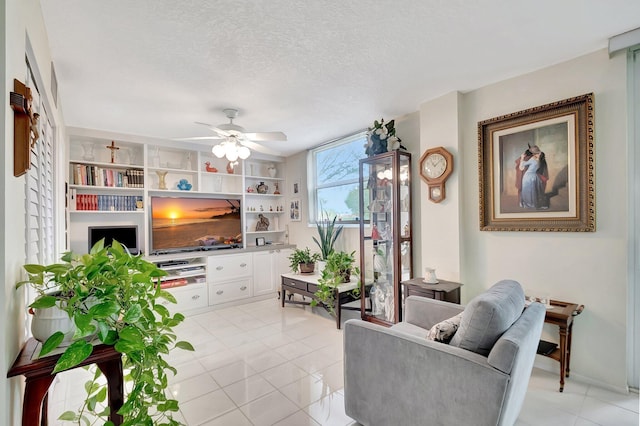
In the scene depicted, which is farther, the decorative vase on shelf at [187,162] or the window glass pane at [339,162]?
the decorative vase on shelf at [187,162]

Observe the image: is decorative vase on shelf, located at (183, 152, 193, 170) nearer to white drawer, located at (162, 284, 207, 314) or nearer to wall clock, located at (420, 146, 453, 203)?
white drawer, located at (162, 284, 207, 314)

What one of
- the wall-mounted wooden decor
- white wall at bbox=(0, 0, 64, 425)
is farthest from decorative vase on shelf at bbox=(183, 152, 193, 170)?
the wall-mounted wooden decor

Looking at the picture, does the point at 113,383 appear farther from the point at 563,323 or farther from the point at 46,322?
the point at 563,323

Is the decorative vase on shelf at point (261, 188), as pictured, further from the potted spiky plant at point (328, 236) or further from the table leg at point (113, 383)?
the table leg at point (113, 383)

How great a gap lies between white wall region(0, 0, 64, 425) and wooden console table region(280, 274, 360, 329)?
2750mm

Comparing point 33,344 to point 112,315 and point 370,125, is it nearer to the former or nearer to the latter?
point 112,315

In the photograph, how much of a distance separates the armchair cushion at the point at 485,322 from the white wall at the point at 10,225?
184 cm

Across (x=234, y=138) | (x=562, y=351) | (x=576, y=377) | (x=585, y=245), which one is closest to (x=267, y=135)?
(x=234, y=138)

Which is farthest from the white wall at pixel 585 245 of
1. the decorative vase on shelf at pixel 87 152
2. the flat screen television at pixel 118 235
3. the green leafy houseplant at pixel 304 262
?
the decorative vase on shelf at pixel 87 152

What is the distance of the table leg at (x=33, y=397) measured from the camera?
1053 millimetres

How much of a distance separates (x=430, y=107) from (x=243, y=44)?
1932 mm

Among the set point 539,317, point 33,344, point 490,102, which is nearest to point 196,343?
point 33,344

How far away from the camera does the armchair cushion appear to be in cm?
145

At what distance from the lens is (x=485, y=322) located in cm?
145
